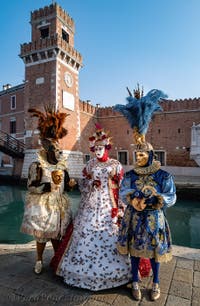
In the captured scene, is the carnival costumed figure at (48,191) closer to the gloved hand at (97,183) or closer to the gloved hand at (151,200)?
the gloved hand at (97,183)

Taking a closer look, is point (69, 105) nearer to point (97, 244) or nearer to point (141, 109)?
point (141, 109)

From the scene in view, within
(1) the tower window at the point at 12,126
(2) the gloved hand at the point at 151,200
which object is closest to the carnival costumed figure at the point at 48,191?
(2) the gloved hand at the point at 151,200

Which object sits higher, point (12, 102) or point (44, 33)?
point (44, 33)

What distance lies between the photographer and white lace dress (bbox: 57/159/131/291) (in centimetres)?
220

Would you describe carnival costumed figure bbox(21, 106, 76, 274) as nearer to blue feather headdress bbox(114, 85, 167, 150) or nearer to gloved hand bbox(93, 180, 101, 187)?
gloved hand bbox(93, 180, 101, 187)

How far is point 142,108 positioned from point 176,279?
6.15 feet

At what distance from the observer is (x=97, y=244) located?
233cm

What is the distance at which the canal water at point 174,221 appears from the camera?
231 inches

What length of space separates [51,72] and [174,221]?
43.2 ft

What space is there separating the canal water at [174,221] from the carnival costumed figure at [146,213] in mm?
3978

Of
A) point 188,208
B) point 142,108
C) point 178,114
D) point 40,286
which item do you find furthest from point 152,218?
point 178,114

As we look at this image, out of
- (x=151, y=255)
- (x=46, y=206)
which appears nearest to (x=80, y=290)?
(x=151, y=255)

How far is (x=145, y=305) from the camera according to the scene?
196 centimetres

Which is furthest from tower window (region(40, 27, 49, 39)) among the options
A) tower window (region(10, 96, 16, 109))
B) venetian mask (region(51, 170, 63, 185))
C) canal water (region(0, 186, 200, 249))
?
venetian mask (region(51, 170, 63, 185))
